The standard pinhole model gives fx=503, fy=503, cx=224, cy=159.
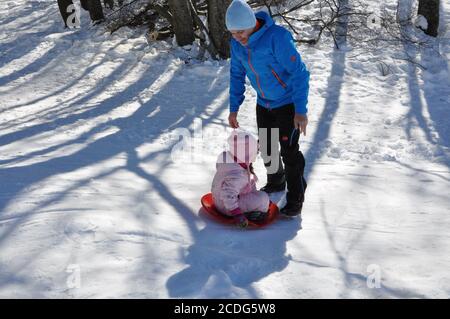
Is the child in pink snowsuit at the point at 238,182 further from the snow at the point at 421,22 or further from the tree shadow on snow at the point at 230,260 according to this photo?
the snow at the point at 421,22

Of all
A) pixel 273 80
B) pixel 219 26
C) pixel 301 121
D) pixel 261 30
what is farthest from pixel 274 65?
pixel 219 26

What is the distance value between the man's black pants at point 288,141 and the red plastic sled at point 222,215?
16 cm

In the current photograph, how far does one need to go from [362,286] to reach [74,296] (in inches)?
63.8

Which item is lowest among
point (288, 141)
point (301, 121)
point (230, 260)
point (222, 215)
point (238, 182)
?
point (222, 215)

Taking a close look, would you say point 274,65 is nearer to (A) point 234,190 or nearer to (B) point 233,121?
(B) point 233,121

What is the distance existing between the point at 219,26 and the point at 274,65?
507 cm

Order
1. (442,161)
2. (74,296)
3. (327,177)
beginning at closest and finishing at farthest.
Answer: (74,296), (327,177), (442,161)

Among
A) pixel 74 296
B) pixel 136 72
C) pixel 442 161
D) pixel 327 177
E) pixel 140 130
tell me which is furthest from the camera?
pixel 136 72

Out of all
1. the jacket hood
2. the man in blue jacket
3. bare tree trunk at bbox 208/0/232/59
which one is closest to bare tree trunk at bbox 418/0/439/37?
bare tree trunk at bbox 208/0/232/59

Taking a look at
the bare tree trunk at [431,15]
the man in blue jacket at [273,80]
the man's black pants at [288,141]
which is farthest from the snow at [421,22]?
the man's black pants at [288,141]

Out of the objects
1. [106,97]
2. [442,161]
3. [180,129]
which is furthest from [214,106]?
[442,161]

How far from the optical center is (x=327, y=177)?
4.91 metres

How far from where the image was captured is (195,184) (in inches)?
184

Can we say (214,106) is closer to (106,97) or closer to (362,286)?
(106,97)
